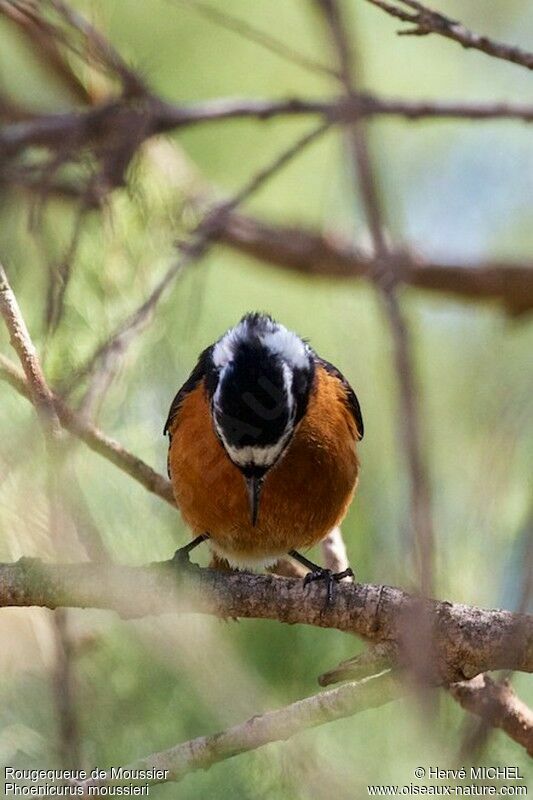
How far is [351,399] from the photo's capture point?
454 centimetres

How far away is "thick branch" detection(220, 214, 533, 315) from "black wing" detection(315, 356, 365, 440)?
48.8 inches

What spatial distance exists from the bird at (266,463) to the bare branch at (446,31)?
1148mm

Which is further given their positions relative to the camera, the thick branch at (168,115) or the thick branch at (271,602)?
the thick branch at (271,602)

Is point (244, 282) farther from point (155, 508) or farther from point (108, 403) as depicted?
point (108, 403)

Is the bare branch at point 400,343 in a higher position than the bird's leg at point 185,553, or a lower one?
lower

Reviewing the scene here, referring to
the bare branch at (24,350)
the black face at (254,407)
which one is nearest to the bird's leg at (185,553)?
the black face at (254,407)

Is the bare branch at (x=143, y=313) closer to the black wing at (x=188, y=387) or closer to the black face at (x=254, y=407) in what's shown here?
the black face at (x=254, y=407)

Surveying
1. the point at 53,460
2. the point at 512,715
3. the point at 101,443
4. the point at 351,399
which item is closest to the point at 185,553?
the point at 101,443

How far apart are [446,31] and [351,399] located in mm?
1669

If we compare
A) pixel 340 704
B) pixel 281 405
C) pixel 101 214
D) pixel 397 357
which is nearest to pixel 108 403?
pixel 281 405

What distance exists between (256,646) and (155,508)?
838 mm

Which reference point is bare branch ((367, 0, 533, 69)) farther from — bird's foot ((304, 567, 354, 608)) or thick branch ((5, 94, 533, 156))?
bird's foot ((304, 567, 354, 608))

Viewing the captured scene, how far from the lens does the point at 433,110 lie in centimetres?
387

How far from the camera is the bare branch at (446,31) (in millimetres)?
3059
